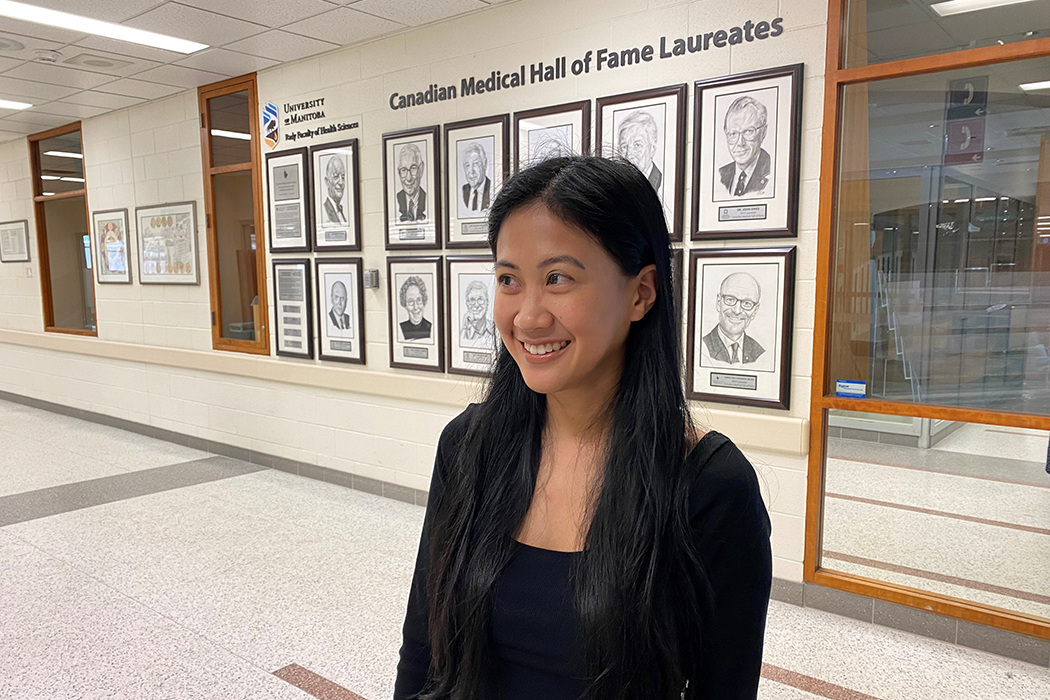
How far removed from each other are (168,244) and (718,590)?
6.38m

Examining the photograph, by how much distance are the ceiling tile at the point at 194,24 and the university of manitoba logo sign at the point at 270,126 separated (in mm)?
681

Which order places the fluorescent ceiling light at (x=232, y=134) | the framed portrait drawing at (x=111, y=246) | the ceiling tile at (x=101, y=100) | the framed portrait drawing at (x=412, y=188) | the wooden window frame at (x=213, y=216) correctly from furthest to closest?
the framed portrait drawing at (x=111, y=246) < the ceiling tile at (x=101, y=100) < the fluorescent ceiling light at (x=232, y=134) < the wooden window frame at (x=213, y=216) < the framed portrait drawing at (x=412, y=188)

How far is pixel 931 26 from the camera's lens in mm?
2752

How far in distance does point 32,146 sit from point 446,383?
21.5 ft

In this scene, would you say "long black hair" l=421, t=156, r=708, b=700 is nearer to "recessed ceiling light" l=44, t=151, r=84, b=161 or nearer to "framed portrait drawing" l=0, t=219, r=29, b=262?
"recessed ceiling light" l=44, t=151, r=84, b=161

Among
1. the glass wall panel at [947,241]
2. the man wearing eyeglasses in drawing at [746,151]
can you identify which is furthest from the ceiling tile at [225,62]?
the glass wall panel at [947,241]

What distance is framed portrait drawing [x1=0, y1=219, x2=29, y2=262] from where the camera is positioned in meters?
8.00

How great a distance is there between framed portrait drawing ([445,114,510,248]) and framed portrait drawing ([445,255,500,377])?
0.44ft

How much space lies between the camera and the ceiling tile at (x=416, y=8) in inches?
151

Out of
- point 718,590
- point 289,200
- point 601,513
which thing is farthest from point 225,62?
point 718,590

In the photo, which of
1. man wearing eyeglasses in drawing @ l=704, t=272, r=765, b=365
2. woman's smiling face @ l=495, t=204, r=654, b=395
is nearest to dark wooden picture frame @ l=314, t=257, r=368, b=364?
man wearing eyeglasses in drawing @ l=704, t=272, r=765, b=365

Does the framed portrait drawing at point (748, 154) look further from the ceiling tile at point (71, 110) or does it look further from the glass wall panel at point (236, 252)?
A: the ceiling tile at point (71, 110)

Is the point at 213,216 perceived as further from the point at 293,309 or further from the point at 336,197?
the point at 336,197

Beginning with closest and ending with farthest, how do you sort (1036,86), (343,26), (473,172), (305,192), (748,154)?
(1036,86), (748,154), (473,172), (343,26), (305,192)
